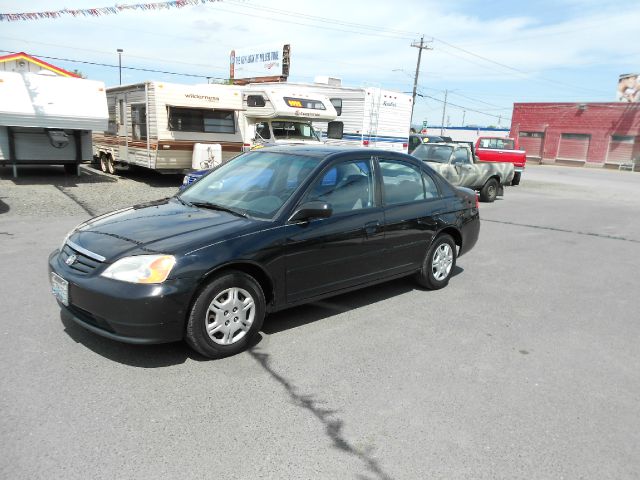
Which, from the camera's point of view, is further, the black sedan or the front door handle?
the front door handle

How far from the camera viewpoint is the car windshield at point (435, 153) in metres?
13.9

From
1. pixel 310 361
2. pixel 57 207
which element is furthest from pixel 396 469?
Result: pixel 57 207

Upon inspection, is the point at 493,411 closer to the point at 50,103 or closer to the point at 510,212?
the point at 510,212

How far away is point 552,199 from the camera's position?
1650 cm

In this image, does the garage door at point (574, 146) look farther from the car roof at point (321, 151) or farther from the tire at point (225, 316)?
the tire at point (225, 316)

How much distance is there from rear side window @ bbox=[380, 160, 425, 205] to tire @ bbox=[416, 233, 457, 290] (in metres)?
0.62

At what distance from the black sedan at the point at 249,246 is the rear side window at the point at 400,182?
0.01 metres

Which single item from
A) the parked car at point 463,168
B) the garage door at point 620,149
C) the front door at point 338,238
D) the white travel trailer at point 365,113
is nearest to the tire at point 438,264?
the front door at point 338,238

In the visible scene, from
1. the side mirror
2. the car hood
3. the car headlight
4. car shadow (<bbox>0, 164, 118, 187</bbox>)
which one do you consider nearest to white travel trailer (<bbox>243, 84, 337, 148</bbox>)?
car shadow (<bbox>0, 164, 118, 187</bbox>)

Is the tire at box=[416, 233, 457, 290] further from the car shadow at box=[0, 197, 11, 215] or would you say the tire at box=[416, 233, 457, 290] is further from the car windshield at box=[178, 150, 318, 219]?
the car shadow at box=[0, 197, 11, 215]

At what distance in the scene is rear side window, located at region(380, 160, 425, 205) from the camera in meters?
5.04

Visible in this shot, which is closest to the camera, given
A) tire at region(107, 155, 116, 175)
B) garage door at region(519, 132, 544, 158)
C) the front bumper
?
the front bumper

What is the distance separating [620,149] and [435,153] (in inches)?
1519

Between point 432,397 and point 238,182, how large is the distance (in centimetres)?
261
